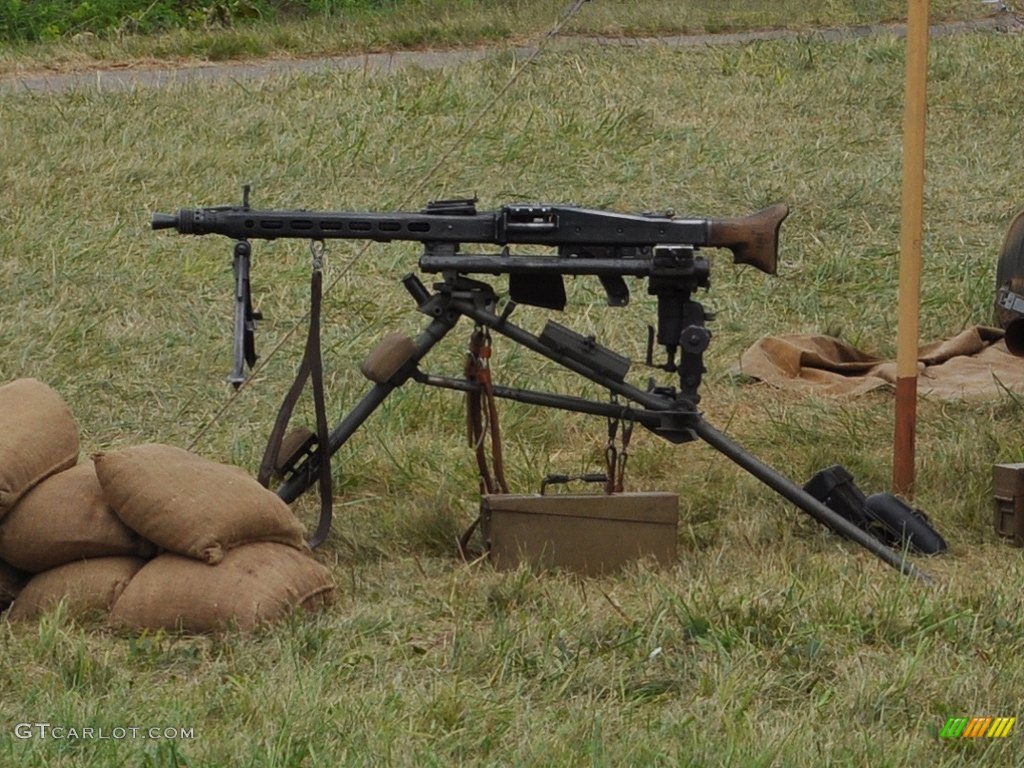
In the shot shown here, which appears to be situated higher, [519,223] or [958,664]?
[519,223]

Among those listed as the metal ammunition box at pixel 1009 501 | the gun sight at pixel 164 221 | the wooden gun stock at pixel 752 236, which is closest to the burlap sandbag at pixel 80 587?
the gun sight at pixel 164 221

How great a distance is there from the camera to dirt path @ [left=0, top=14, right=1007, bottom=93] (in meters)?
12.1

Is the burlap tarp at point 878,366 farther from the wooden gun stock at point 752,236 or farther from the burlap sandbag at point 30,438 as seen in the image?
the burlap sandbag at point 30,438

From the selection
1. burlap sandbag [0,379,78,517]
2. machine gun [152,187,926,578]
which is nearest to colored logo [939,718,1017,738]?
machine gun [152,187,926,578]

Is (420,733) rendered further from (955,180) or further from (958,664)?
(955,180)

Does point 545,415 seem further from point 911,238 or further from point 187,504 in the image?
point 187,504

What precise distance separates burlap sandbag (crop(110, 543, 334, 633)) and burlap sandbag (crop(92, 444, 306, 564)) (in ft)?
0.15

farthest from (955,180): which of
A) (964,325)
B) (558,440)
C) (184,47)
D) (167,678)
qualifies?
(167,678)

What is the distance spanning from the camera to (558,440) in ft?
22.1

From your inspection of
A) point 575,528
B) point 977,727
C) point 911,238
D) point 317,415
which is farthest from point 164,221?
point 977,727

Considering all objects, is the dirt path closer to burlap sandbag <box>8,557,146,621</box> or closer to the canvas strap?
the canvas strap

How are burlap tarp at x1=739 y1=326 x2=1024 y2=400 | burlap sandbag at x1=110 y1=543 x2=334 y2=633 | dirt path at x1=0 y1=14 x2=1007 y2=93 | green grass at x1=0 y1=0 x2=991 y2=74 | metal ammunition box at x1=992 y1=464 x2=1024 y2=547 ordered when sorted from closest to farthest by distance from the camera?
burlap sandbag at x1=110 y1=543 x2=334 y2=633 → metal ammunition box at x1=992 y1=464 x2=1024 y2=547 → burlap tarp at x1=739 y1=326 x2=1024 y2=400 → dirt path at x1=0 y1=14 x2=1007 y2=93 → green grass at x1=0 y1=0 x2=991 y2=74

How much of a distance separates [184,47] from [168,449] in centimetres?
950

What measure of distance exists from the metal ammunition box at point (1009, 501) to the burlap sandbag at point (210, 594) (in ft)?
7.10
